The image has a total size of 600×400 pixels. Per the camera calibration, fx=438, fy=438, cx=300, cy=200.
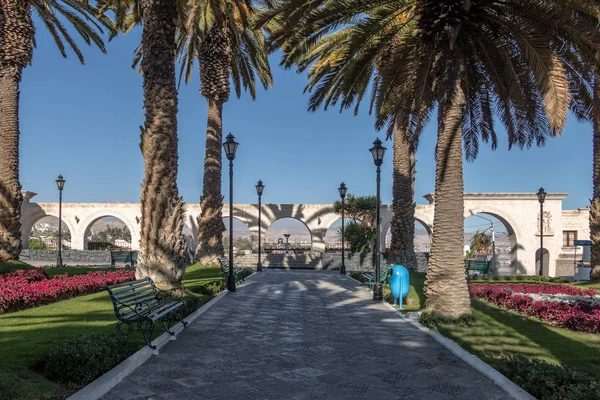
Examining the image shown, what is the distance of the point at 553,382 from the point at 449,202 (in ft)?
15.4

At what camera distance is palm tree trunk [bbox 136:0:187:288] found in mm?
9508

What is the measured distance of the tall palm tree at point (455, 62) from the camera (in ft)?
25.7

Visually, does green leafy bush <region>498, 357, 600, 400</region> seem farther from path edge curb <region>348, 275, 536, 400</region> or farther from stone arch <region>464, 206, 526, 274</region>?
stone arch <region>464, 206, 526, 274</region>

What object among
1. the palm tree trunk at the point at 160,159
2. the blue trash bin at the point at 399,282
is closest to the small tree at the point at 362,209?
the blue trash bin at the point at 399,282

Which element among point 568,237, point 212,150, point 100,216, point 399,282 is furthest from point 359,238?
point 100,216

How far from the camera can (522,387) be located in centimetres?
451

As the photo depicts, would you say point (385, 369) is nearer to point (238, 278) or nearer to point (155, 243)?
point (155, 243)

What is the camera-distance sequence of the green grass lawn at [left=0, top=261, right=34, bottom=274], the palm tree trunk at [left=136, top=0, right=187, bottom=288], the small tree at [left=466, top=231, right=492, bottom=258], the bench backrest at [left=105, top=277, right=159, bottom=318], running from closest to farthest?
the bench backrest at [left=105, top=277, right=159, bottom=318] → the palm tree trunk at [left=136, top=0, right=187, bottom=288] → the green grass lawn at [left=0, top=261, right=34, bottom=274] → the small tree at [left=466, top=231, right=492, bottom=258]

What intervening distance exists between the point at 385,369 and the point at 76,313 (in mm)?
5772

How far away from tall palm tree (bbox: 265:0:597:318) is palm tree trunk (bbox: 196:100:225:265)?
1014 centimetres

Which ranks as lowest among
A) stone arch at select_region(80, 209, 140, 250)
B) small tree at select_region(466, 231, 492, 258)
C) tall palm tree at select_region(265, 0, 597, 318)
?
small tree at select_region(466, 231, 492, 258)


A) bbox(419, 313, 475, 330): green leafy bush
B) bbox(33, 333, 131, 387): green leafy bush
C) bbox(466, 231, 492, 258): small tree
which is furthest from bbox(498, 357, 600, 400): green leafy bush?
bbox(466, 231, 492, 258): small tree

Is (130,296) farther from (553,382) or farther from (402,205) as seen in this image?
(402,205)

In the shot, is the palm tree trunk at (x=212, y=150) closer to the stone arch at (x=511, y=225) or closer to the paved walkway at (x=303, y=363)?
the paved walkway at (x=303, y=363)
